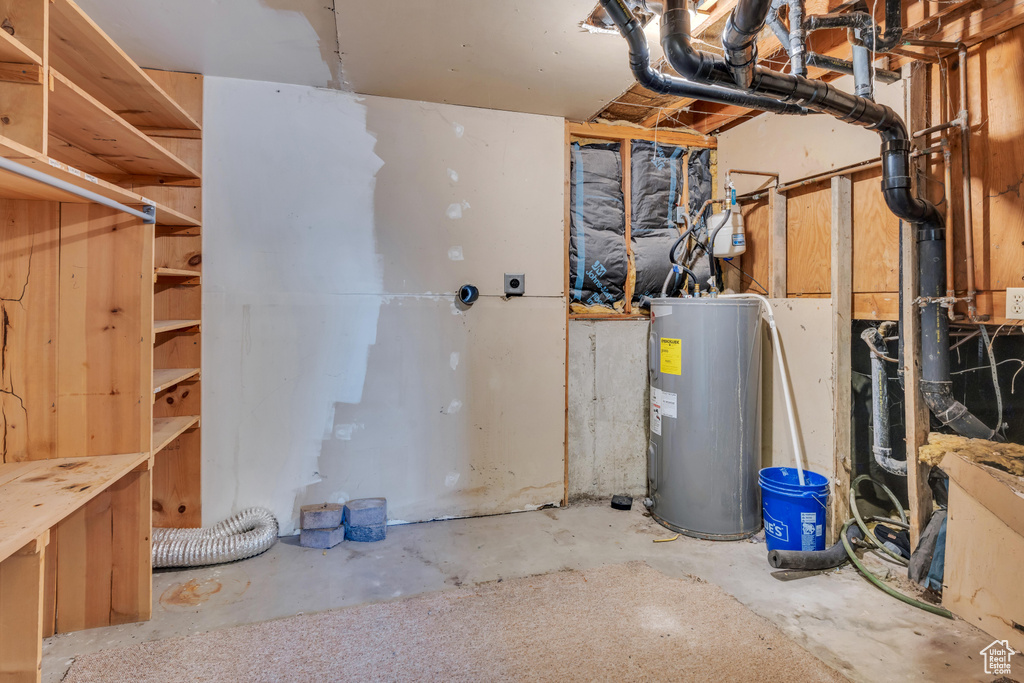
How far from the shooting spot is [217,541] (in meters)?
2.14

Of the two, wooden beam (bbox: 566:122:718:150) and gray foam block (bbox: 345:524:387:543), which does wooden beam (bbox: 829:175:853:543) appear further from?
gray foam block (bbox: 345:524:387:543)

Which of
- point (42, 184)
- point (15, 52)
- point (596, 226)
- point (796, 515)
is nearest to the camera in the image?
point (15, 52)

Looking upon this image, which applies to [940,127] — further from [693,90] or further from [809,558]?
[809,558]

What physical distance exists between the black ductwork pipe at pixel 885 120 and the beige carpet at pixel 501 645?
3.64 feet

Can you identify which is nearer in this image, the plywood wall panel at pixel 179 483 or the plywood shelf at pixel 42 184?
the plywood shelf at pixel 42 184

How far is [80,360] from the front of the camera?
1625 millimetres

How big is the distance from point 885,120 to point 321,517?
9.28ft

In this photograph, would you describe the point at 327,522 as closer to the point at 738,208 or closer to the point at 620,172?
the point at 620,172

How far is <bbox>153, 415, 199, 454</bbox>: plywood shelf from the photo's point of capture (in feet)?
6.15

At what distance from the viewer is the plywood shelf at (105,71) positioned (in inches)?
54.4

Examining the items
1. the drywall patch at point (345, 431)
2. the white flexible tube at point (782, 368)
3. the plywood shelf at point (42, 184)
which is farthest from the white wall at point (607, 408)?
the plywood shelf at point (42, 184)

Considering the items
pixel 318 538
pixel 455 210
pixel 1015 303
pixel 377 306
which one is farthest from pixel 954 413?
pixel 318 538

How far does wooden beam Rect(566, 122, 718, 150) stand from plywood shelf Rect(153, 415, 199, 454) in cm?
242

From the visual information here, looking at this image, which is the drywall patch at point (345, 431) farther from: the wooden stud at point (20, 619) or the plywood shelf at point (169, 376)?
the wooden stud at point (20, 619)
